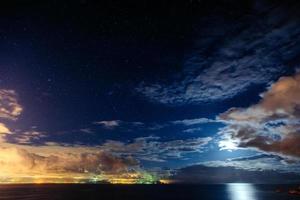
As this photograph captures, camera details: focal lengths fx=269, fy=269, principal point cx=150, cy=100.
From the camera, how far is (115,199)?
598 feet

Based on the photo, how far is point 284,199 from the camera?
19062cm

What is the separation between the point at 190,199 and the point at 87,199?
70144mm

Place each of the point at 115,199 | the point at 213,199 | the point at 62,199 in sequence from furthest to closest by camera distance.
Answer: the point at 213,199 → the point at 115,199 → the point at 62,199

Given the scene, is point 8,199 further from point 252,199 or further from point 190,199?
point 252,199

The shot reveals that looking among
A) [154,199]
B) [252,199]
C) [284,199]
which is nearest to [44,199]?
[154,199]

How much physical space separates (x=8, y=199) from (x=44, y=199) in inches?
892

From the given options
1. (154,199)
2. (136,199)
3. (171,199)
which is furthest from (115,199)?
(171,199)

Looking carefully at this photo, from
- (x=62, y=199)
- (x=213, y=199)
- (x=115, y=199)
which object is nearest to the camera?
(x=62, y=199)

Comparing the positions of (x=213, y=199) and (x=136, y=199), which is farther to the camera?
(x=213, y=199)

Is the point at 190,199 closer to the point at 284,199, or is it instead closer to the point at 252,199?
the point at 252,199

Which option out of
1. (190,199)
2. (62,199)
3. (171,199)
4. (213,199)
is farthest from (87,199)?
(213,199)

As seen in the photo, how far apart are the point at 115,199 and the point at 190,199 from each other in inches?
2041

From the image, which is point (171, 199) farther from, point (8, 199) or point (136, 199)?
point (8, 199)

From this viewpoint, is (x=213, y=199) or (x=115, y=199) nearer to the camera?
(x=115, y=199)
